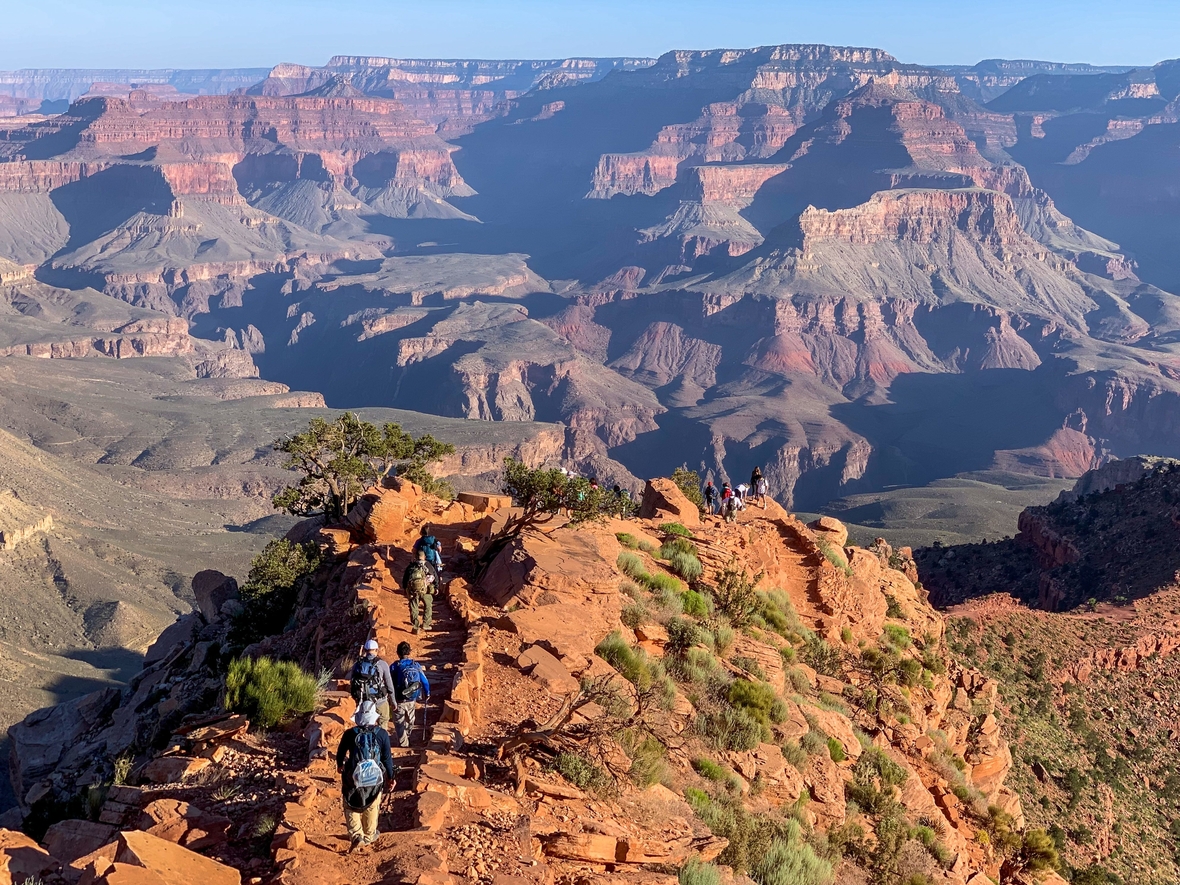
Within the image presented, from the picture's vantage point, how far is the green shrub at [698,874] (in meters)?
13.5

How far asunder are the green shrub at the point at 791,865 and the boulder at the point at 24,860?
29.6 feet

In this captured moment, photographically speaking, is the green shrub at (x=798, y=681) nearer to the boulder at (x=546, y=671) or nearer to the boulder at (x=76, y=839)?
the boulder at (x=546, y=671)

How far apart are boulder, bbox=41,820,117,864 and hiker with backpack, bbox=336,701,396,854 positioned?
11.5 ft

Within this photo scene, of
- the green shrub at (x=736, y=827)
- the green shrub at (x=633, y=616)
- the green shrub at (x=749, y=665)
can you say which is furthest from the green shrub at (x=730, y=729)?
the green shrub at (x=633, y=616)

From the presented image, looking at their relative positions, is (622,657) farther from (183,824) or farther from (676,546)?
(676,546)

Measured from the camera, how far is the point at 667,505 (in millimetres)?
32938

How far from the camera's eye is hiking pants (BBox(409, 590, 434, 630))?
20183mm

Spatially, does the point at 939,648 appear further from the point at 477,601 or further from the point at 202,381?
the point at 202,381

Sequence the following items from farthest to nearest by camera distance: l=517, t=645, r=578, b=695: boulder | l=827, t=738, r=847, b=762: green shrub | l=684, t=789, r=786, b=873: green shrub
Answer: l=827, t=738, r=847, b=762: green shrub
l=517, t=645, r=578, b=695: boulder
l=684, t=789, r=786, b=873: green shrub

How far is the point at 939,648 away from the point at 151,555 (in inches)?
2375

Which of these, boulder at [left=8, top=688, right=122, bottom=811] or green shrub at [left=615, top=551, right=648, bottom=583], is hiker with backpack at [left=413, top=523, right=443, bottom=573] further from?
boulder at [left=8, top=688, right=122, bottom=811]

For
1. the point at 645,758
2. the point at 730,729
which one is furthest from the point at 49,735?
the point at 645,758

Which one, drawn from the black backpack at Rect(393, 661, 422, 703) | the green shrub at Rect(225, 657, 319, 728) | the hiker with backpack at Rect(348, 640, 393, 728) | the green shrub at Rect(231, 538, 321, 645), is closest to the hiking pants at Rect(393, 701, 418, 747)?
the black backpack at Rect(393, 661, 422, 703)

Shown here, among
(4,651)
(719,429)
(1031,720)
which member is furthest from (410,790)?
(719,429)
